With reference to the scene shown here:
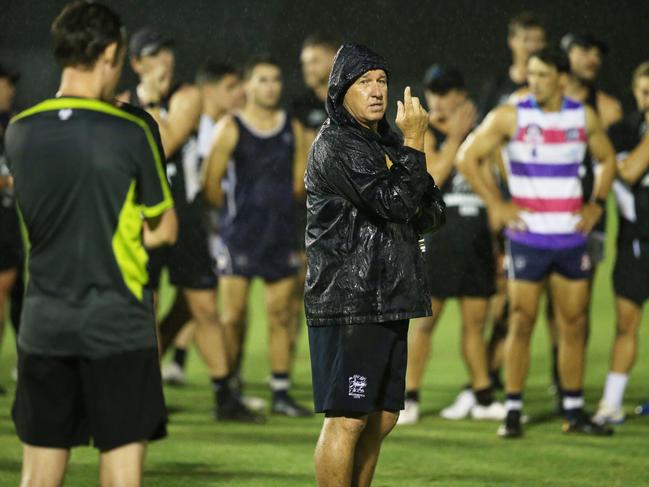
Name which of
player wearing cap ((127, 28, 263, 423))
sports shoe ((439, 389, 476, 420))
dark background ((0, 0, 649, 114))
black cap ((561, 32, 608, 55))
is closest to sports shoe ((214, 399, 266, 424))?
player wearing cap ((127, 28, 263, 423))

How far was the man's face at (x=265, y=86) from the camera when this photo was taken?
27.7ft

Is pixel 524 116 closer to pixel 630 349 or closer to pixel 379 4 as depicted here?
pixel 630 349

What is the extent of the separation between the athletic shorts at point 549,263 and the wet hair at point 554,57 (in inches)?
39.7

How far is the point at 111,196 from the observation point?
402cm

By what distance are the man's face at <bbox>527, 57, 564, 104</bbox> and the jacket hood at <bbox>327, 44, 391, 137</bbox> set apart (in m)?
2.53

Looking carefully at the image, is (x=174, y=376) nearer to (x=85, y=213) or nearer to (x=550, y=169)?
(x=550, y=169)

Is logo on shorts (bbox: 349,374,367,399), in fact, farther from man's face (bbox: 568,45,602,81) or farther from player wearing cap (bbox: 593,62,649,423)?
man's face (bbox: 568,45,602,81)

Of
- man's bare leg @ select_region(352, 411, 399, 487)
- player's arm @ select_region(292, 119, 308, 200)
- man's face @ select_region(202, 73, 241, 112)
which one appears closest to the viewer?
man's bare leg @ select_region(352, 411, 399, 487)

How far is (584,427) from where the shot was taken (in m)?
7.55

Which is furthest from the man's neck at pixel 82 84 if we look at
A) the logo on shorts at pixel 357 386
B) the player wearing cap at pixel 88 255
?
the logo on shorts at pixel 357 386

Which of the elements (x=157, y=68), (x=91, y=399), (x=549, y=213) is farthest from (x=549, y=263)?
(x=91, y=399)

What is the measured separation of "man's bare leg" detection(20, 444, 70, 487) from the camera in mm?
4105

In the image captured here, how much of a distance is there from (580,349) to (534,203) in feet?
2.86

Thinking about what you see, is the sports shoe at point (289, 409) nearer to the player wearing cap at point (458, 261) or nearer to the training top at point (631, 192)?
the player wearing cap at point (458, 261)
